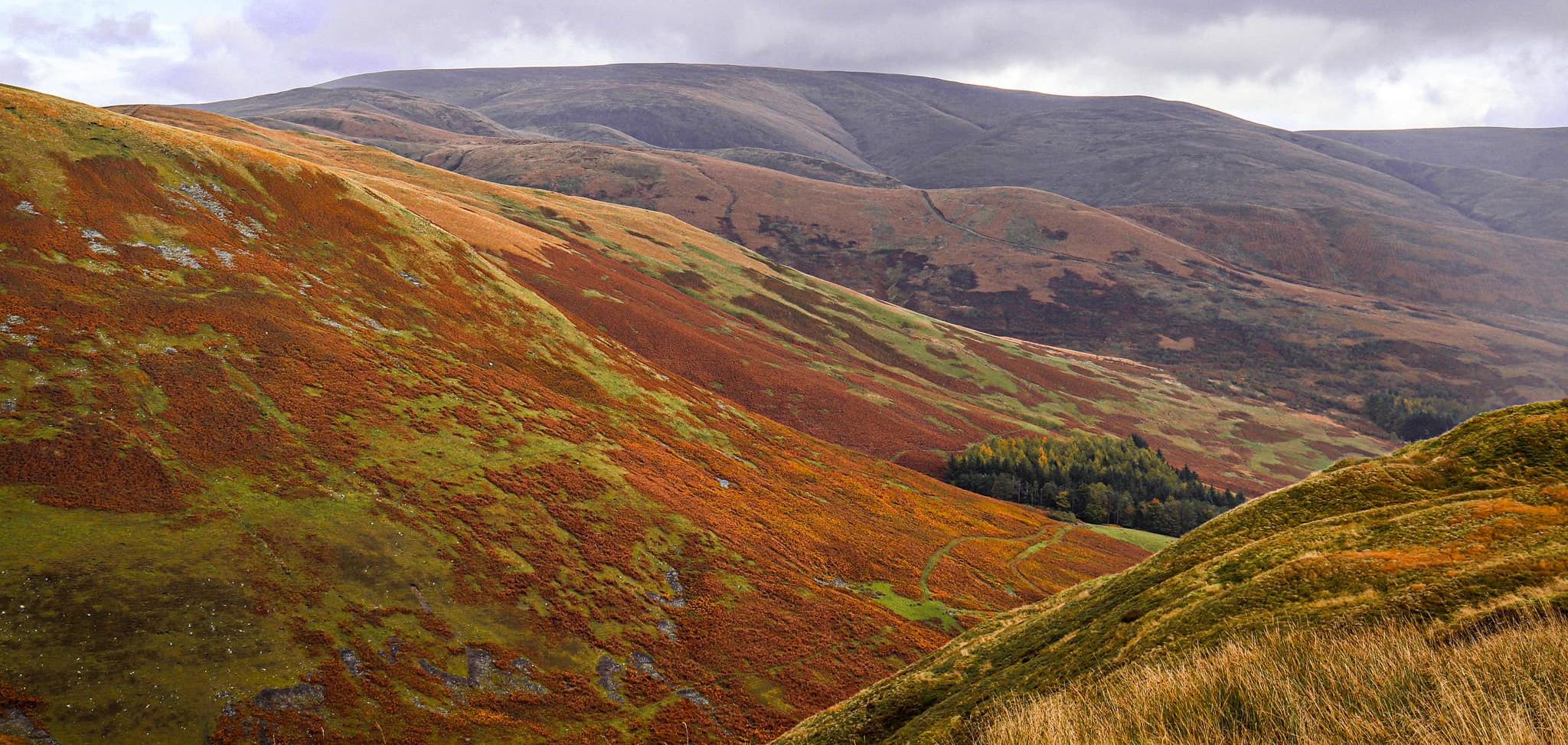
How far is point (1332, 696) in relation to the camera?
307 inches

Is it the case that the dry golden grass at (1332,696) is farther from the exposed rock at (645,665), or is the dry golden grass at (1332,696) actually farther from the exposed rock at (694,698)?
the exposed rock at (645,665)

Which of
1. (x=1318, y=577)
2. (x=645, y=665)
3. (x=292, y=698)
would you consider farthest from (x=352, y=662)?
(x=1318, y=577)

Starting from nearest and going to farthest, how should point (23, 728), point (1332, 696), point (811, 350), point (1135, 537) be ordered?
1. point (1332, 696)
2. point (23, 728)
3. point (1135, 537)
4. point (811, 350)

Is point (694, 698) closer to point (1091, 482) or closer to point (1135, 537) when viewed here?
point (1135, 537)

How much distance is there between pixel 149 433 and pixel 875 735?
31.1 m

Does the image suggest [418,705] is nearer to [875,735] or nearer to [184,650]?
[184,650]

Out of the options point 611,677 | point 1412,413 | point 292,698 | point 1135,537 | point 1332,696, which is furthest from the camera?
point 1412,413

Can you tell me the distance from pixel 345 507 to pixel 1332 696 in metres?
34.0

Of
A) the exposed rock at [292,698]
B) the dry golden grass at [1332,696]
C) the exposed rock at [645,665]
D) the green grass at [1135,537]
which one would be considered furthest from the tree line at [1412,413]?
the exposed rock at [292,698]

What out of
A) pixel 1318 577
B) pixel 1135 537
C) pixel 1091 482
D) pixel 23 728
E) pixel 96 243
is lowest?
pixel 1135 537

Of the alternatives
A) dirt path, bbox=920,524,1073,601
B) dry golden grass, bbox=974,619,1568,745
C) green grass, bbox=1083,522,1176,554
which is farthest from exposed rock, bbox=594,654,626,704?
green grass, bbox=1083,522,1176,554

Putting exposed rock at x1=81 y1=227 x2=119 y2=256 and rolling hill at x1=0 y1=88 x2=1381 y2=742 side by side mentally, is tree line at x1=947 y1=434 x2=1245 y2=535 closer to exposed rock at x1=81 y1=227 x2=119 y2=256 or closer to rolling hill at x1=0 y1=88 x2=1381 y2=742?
rolling hill at x1=0 y1=88 x2=1381 y2=742

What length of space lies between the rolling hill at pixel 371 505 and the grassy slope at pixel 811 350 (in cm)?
1772

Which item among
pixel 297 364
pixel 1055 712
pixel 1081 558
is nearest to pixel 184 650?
pixel 297 364
